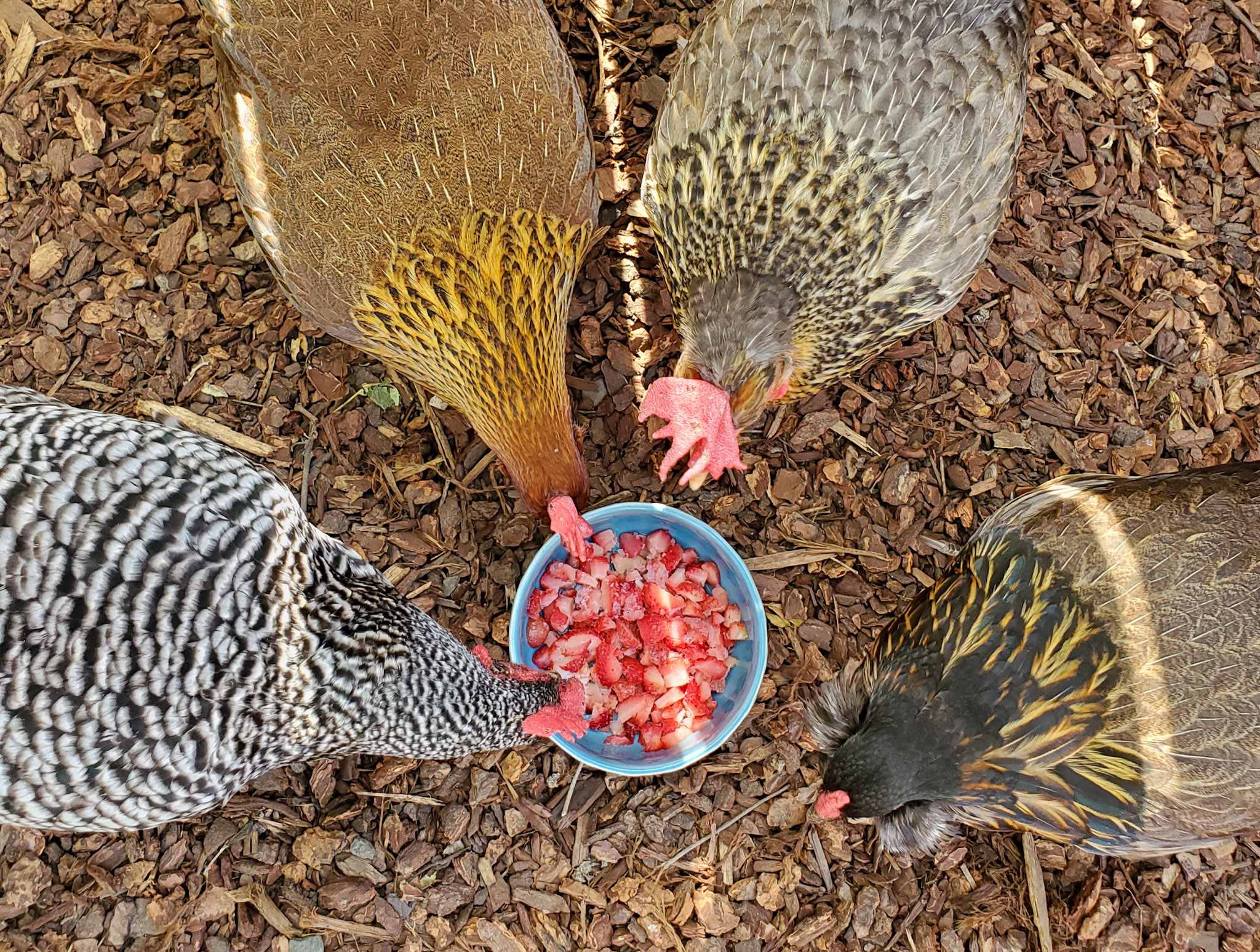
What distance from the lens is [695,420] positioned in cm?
245

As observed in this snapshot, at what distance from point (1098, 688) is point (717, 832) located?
133cm

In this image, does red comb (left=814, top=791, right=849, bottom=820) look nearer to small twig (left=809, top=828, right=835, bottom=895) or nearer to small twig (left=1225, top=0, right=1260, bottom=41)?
small twig (left=809, top=828, right=835, bottom=895)

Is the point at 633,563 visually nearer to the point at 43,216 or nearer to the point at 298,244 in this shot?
the point at 298,244

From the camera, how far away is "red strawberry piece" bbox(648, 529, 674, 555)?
3121mm

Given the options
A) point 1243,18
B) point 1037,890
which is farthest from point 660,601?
point 1243,18

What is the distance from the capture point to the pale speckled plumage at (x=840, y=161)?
2.44 metres

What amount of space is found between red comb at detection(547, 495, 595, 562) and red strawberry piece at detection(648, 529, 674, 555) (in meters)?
0.46

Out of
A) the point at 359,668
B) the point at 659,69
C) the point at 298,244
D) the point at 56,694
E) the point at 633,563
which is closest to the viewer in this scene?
the point at 56,694

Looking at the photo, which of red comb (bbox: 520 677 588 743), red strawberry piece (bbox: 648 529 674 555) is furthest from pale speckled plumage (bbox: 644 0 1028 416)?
red comb (bbox: 520 677 588 743)

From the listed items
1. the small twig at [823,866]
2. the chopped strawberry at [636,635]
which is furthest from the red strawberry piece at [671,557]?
the small twig at [823,866]

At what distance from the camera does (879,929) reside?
118 inches

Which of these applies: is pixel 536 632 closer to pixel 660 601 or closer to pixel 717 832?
pixel 660 601

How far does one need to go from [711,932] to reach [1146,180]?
124 inches

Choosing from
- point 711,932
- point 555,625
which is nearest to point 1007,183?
point 555,625
